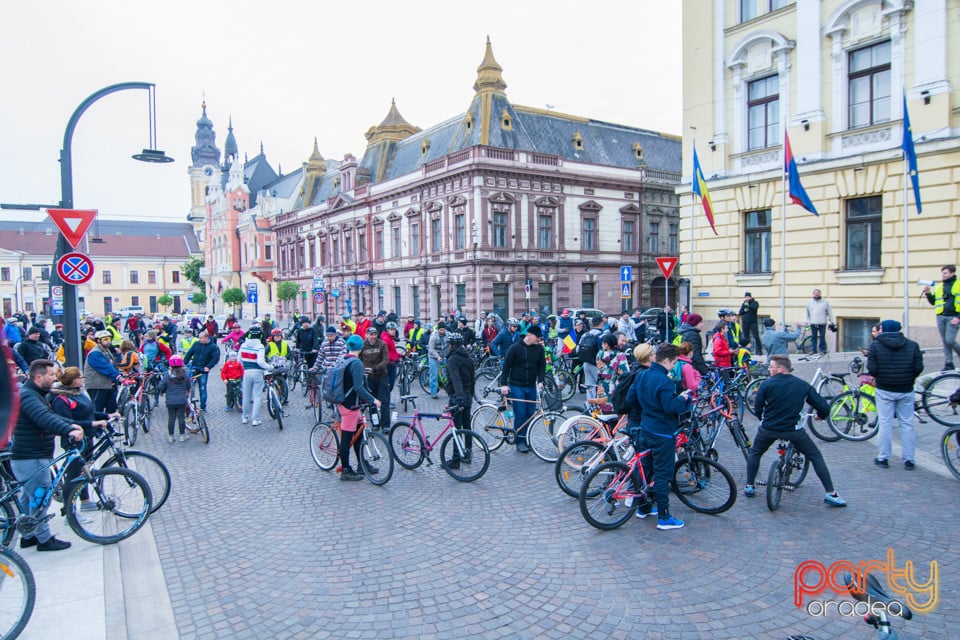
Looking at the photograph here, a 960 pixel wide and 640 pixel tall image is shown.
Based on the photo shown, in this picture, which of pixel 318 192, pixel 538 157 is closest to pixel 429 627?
pixel 538 157

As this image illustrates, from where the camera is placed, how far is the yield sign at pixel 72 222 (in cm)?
783

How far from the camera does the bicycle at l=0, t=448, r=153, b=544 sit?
18.6 feet

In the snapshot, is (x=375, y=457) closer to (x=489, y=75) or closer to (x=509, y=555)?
(x=509, y=555)

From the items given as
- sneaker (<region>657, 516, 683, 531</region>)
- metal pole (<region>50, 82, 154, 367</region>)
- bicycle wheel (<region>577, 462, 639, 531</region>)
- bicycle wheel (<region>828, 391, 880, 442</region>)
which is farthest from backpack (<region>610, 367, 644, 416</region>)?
metal pole (<region>50, 82, 154, 367</region>)

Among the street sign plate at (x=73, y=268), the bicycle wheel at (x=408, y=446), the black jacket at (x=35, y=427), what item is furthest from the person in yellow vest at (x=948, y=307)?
the street sign plate at (x=73, y=268)

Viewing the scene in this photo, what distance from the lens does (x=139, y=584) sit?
17.0 ft

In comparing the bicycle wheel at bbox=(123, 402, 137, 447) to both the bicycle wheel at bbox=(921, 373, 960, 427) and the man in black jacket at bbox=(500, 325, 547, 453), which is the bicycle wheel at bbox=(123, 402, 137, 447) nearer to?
the man in black jacket at bbox=(500, 325, 547, 453)

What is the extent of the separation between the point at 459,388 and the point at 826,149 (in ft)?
45.2

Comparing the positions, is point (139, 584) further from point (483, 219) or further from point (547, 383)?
point (483, 219)

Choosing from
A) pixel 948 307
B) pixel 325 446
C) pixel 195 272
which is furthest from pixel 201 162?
pixel 948 307

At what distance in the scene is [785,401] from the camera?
6332 millimetres

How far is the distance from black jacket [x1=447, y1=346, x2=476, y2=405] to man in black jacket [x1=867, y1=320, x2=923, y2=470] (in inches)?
203

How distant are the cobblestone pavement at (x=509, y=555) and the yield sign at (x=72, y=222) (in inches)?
139

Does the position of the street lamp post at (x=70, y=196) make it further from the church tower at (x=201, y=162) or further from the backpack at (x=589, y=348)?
the church tower at (x=201, y=162)
